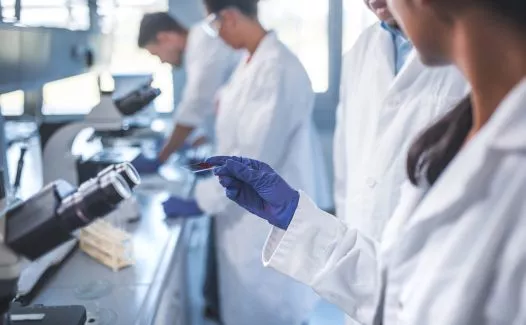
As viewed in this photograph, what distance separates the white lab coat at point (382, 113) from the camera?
117 cm

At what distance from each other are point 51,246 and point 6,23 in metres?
0.67

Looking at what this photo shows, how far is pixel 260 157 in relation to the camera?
1743 millimetres

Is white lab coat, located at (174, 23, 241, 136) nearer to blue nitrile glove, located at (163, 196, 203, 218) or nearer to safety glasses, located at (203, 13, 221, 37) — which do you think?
safety glasses, located at (203, 13, 221, 37)

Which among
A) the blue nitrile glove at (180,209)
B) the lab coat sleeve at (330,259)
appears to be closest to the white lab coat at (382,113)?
the lab coat sleeve at (330,259)

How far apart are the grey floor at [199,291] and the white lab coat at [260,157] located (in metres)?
0.58

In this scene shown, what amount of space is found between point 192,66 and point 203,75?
88 millimetres

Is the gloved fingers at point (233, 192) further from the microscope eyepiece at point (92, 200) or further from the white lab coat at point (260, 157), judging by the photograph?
the white lab coat at point (260, 157)

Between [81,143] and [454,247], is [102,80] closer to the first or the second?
[81,143]

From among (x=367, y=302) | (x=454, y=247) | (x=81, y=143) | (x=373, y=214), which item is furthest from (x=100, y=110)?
(x=454, y=247)

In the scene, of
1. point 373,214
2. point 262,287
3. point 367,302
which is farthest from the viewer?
point 262,287

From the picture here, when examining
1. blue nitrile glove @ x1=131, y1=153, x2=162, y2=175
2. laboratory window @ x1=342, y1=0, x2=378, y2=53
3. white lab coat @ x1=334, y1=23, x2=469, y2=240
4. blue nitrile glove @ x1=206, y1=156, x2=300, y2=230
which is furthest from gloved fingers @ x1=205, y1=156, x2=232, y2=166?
laboratory window @ x1=342, y1=0, x2=378, y2=53

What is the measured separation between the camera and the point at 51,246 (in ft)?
2.48

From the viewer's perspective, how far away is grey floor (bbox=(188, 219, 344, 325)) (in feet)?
8.35

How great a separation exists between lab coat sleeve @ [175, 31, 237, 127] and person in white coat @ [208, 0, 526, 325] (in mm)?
1782
